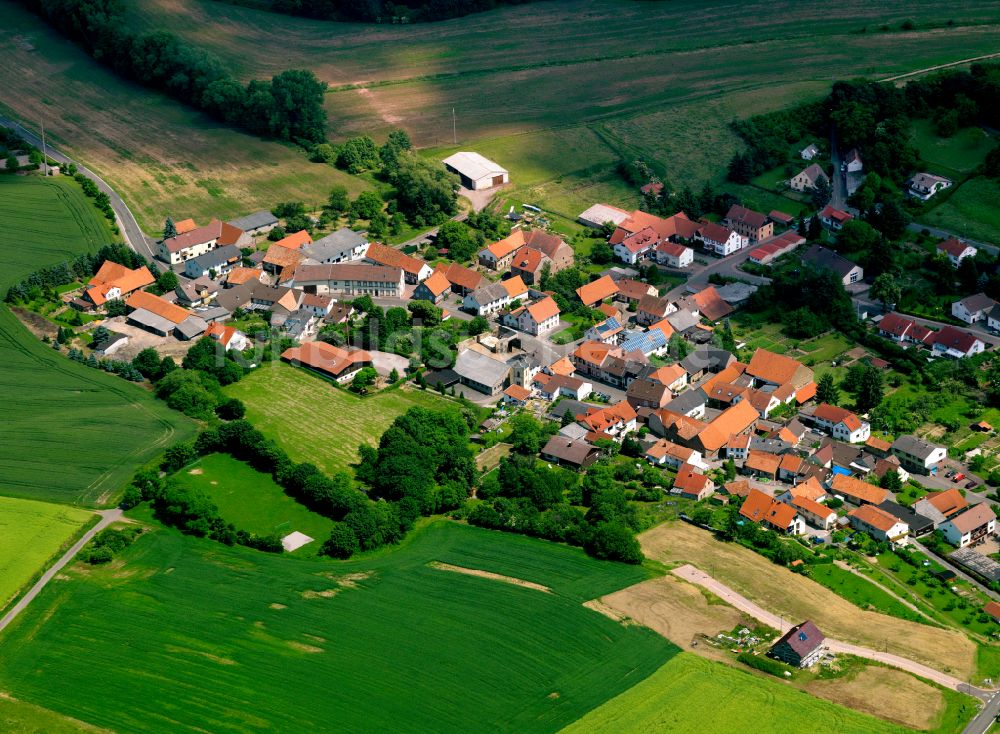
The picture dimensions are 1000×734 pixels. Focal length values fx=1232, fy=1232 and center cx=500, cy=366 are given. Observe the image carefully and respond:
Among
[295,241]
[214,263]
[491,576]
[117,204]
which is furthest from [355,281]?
[491,576]

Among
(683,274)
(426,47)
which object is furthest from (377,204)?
(426,47)

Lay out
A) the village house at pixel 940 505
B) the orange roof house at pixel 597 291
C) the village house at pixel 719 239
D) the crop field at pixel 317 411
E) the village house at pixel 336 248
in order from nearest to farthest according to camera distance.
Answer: the village house at pixel 940 505, the crop field at pixel 317 411, the orange roof house at pixel 597 291, the village house at pixel 336 248, the village house at pixel 719 239

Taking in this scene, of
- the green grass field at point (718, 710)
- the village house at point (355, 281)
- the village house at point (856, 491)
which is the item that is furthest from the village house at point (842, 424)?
the village house at point (355, 281)

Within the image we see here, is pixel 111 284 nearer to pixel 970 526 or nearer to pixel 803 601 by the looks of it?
pixel 803 601

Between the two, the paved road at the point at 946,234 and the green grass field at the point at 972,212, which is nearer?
the paved road at the point at 946,234

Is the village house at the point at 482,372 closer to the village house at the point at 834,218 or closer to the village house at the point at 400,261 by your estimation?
the village house at the point at 400,261

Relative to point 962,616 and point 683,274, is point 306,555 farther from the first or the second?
point 683,274

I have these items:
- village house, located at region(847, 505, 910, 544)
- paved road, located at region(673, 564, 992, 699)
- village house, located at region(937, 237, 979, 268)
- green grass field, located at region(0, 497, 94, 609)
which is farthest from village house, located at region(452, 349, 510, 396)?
village house, located at region(937, 237, 979, 268)
